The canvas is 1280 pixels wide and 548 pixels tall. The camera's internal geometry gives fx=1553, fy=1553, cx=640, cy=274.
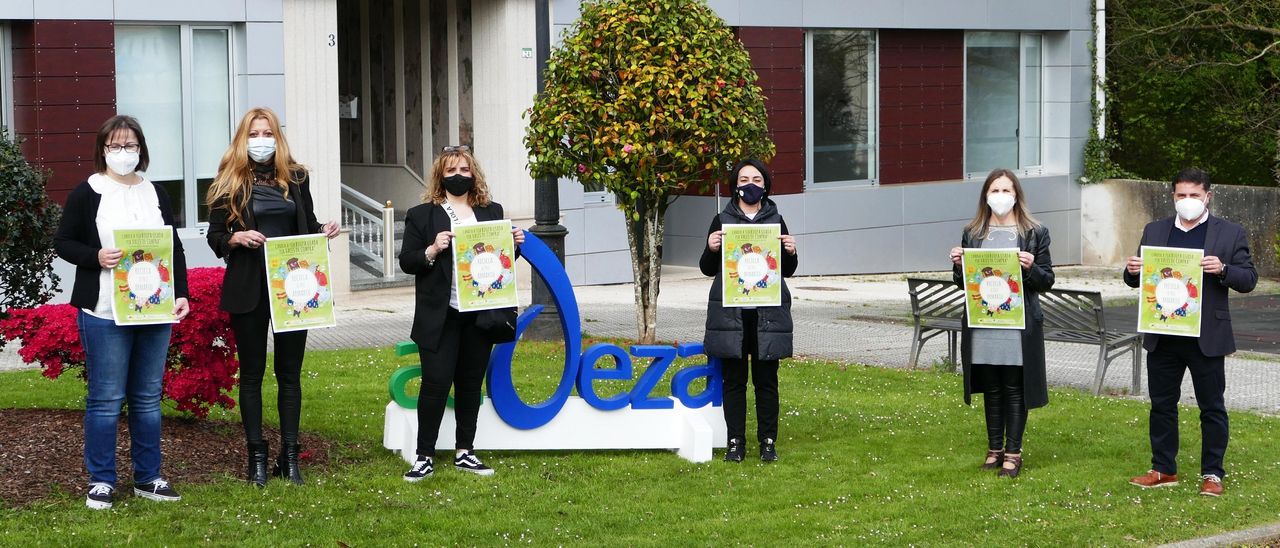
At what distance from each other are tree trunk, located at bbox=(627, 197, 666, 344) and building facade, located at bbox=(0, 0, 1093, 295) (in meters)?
4.83

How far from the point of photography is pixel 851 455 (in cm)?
879

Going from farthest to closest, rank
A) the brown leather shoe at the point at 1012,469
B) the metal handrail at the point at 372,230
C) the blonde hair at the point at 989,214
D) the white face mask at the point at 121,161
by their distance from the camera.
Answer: the metal handrail at the point at 372,230
the brown leather shoe at the point at 1012,469
the blonde hair at the point at 989,214
the white face mask at the point at 121,161

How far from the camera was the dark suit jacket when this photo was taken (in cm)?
805

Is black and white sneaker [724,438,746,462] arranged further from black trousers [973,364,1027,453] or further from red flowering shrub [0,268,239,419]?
red flowering shrub [0,268,239,419]

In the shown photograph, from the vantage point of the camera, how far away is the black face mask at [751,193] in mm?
8367

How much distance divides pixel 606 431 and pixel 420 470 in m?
1.24

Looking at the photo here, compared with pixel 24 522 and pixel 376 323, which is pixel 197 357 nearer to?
pixel 24 522

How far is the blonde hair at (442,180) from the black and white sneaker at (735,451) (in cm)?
196

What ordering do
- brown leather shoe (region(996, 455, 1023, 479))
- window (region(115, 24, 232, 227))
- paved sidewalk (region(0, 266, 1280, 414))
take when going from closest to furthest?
brown leather shoe (region(996, 455, 1023, 479))
paved sidewalk (region(0, 266, 1280, 414))
window (region(115, 24, 232, 227))

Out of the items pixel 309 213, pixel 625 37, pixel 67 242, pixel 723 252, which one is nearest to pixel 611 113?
pixel 625 37

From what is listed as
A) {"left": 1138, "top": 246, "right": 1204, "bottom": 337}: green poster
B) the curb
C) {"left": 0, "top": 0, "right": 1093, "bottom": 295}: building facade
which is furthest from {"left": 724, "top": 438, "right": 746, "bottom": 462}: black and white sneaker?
{"left": 0, "top": 0, "right": 1093, "bottom": 295}: building facade

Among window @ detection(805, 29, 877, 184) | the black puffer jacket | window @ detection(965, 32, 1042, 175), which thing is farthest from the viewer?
window @ detection(965, 32, 1042, 175)

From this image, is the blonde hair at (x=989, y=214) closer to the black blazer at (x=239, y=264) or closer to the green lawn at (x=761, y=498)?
the green lawn at (x=761, y=498)

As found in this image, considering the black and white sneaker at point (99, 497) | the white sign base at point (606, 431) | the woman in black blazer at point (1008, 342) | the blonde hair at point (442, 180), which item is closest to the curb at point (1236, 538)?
the woman in black blazer at point (1008, 342)
